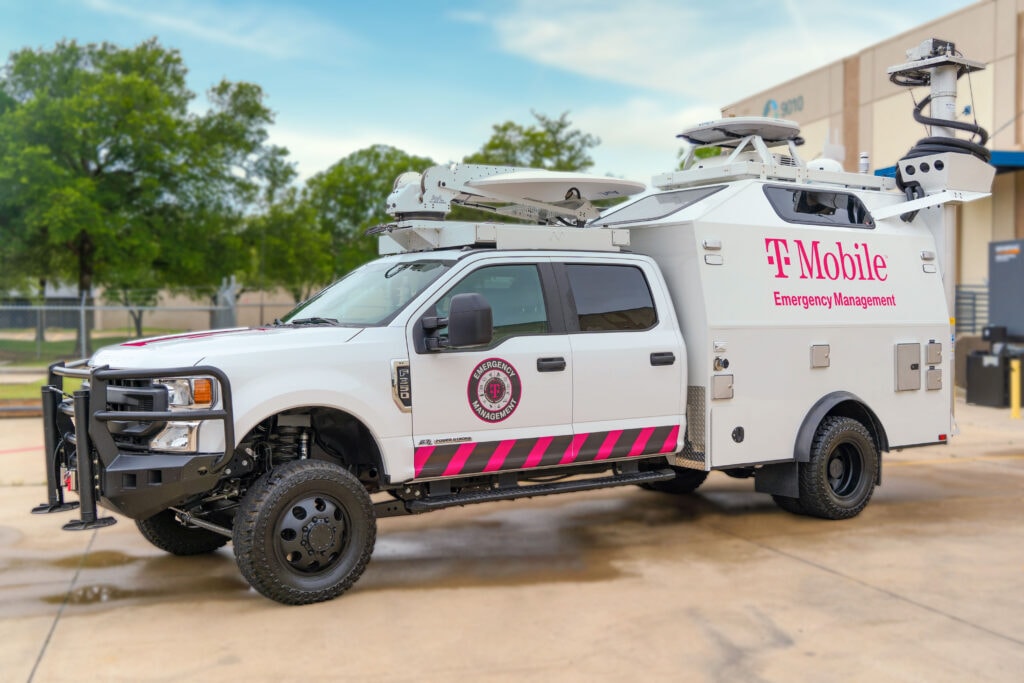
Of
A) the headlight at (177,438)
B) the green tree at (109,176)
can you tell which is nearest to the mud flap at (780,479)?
the headlight at (177,438)

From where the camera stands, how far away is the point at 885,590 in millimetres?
5539

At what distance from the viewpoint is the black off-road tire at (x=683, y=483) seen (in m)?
8.33

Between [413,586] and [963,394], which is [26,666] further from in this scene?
[963,394]

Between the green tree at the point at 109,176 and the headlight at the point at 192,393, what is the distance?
2386cm

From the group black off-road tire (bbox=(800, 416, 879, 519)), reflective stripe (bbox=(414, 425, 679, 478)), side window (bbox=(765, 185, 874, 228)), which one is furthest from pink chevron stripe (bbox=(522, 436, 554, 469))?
side window (bbox=(765, 185, 874, 228))

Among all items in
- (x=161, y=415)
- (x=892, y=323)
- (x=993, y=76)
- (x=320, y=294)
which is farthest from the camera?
(x=993, y=76)

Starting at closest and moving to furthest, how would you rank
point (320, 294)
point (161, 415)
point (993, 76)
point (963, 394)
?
1. point (161, 415)
2. point (320, 294)
3. point (963, 394)
4. point (993, 76)

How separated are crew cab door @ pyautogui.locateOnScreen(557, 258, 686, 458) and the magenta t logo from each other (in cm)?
95

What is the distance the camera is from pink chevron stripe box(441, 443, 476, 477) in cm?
579

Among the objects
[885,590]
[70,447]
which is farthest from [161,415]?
[885,590]

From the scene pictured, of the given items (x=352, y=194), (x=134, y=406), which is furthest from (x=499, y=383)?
(x=352, y=194)

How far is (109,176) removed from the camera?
29.9 metres

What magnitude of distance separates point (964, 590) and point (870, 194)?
3.56 meters

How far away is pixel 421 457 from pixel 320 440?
0.66 metres
